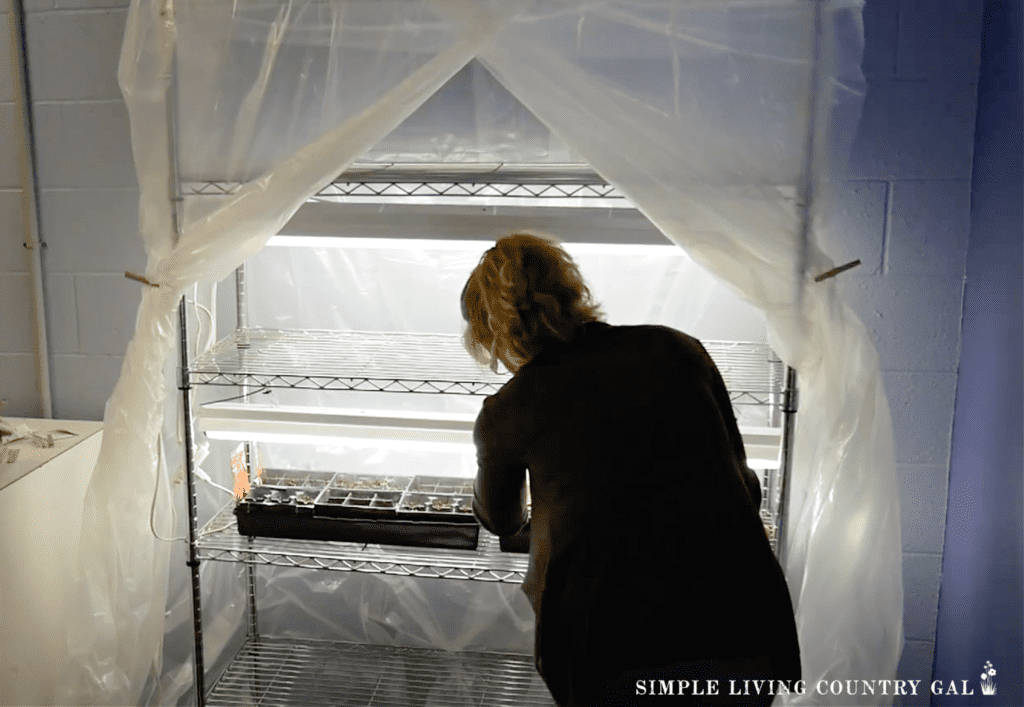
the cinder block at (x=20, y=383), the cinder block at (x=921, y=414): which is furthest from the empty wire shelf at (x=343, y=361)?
the cinder block at (x=921, y=414)

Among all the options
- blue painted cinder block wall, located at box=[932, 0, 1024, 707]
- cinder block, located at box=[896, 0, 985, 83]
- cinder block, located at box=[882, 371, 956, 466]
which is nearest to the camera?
blue painted cinder block wall, located at box=[932, 0, 1024, 707]

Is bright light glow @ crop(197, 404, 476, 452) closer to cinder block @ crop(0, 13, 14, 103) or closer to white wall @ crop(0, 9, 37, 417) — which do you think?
white wall @ crop(0, 9, 37, 417)

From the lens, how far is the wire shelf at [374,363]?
1499 millimetres

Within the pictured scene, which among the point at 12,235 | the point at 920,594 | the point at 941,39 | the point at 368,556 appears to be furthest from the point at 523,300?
the point at 12,235

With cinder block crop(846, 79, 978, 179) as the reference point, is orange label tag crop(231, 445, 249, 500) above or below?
below

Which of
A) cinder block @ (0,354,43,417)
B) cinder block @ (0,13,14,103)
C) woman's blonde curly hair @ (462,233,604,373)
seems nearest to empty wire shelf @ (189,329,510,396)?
woman's blonde curly hair @ (462,233,604,373)

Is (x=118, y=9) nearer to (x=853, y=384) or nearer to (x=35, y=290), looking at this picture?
(x=35, y=290)

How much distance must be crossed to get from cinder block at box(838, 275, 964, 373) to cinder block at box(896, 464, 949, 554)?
8.4 inches

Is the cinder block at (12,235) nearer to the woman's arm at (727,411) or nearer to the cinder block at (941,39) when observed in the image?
the woman's arm at (727,411)

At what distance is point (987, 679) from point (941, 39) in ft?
3.90

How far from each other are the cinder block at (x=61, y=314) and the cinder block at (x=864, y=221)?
5.38 ft

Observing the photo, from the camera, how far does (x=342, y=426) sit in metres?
1.51

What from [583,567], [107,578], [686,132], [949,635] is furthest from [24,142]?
[949,635]

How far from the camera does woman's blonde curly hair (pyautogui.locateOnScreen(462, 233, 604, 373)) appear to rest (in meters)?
1.05
